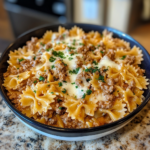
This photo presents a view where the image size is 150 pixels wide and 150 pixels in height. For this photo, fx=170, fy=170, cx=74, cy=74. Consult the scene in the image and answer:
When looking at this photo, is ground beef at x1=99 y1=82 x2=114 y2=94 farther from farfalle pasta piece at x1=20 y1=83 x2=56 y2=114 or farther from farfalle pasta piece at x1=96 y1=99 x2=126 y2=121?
farfalle pasta piece at x1=20 y1=83 x2=56 y2=114

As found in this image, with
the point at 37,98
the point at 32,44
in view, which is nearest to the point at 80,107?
the point at 37,98

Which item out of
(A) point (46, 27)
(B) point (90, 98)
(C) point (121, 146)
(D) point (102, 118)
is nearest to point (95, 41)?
(A) point (46, 27)

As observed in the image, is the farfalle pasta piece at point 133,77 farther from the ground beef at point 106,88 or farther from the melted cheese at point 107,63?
the ground beef at point 106,88

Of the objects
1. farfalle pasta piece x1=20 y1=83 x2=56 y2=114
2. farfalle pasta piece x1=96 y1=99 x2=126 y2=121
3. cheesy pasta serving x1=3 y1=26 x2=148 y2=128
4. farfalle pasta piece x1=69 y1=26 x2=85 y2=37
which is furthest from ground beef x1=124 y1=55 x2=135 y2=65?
farfalle pasta piece x1=20 y1=83 x2=56 y2=114

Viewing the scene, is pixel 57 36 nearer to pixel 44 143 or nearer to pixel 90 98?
pixel 90 98

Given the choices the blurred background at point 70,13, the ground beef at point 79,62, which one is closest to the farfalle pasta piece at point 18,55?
the ground beef at point 79,62

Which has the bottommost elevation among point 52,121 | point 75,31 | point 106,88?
point 52,121

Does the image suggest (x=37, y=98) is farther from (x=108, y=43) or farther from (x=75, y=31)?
(x=75, y=31)
